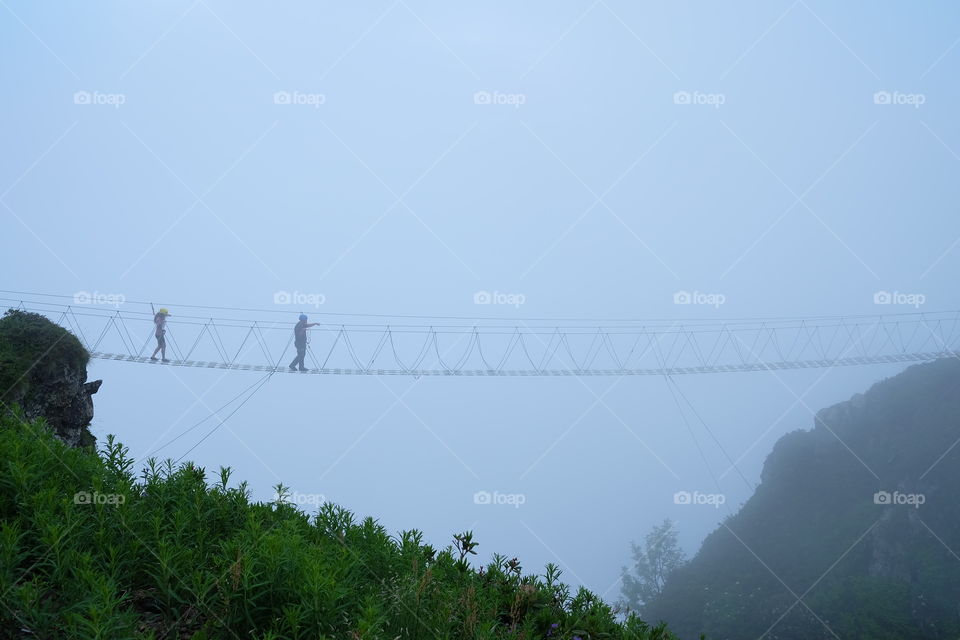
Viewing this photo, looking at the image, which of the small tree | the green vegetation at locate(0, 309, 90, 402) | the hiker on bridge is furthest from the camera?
the small tree

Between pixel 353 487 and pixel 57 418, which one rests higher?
pixel 353 487

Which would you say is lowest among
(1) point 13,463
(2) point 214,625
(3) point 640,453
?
(2) point 214,625

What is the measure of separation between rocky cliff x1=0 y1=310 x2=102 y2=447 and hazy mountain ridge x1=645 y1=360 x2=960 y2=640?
97.0 ft

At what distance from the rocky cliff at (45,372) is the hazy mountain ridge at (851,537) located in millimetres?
29576

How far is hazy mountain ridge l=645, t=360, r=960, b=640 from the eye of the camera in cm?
3119

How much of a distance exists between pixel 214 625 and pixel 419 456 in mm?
172066

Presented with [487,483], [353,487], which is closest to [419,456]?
[353,487]

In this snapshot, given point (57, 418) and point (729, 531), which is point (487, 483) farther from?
point (57, 418)

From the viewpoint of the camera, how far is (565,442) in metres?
161

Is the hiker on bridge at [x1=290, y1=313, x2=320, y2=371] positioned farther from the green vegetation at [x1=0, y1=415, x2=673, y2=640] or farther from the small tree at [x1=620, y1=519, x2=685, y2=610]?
the small tree at [x1=620, y1=519, x2=685, y2=610]

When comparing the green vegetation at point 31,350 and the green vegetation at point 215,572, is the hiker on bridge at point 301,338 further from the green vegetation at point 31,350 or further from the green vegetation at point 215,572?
the green vegetation at point 215,572

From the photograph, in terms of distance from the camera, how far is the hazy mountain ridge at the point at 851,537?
31.2m

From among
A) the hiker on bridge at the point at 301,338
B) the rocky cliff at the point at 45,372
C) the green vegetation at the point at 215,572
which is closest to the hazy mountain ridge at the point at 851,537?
the hiker on bridge at the point at 301,338

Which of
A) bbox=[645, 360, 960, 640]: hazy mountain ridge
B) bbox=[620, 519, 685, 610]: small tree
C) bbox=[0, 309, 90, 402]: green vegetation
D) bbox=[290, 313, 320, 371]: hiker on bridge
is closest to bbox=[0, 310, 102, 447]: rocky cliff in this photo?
bbox=[0, 309, 90, 402]: green vegetation
